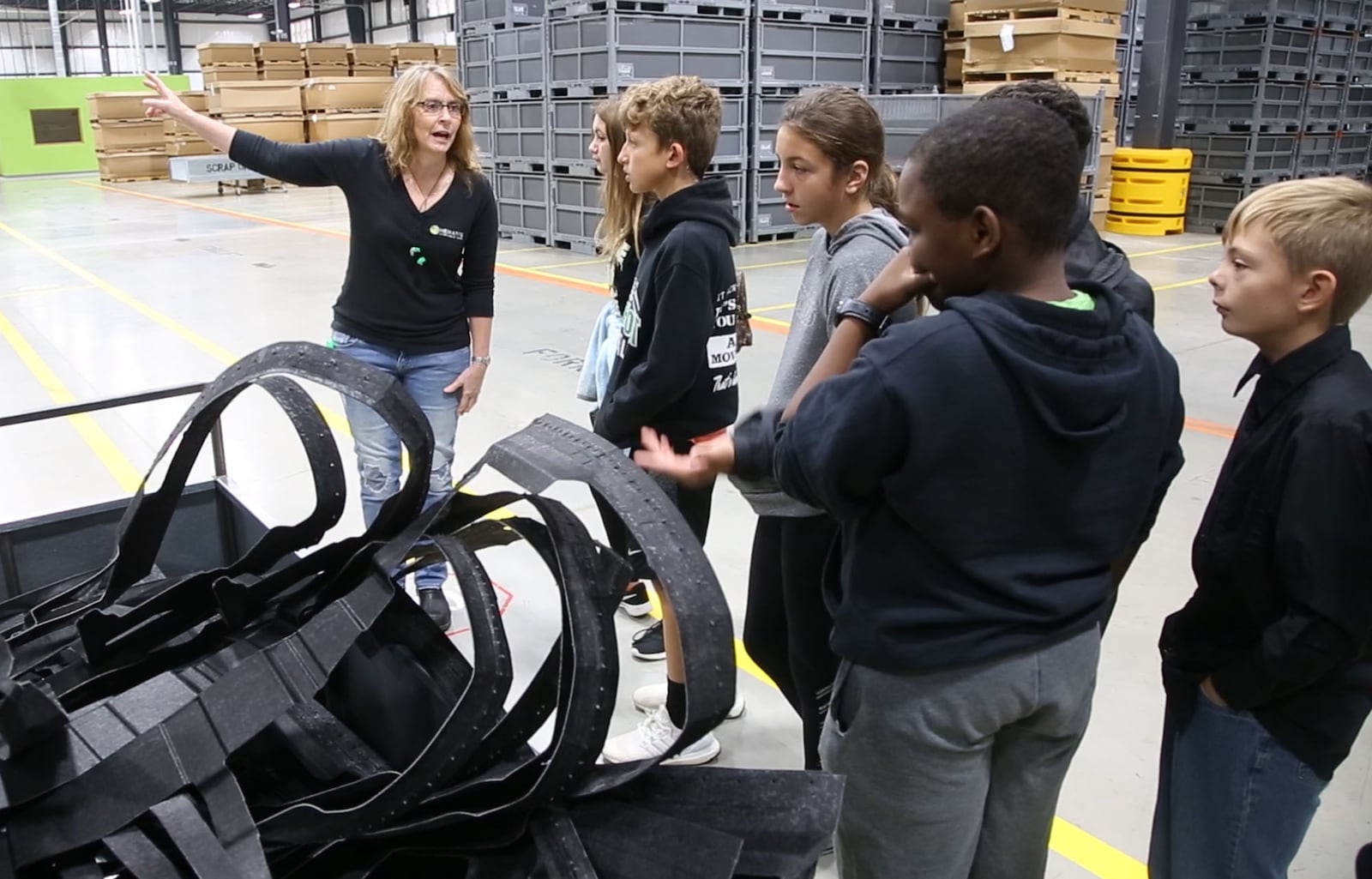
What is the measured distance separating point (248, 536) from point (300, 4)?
3961 cm

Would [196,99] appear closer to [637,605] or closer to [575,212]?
[575,212]

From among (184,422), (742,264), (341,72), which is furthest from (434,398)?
(341,72)

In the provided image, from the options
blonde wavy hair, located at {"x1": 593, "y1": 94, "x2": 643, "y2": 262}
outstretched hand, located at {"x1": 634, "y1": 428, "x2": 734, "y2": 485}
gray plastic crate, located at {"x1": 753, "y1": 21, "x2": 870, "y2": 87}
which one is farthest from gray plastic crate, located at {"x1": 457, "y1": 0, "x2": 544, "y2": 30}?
outstretched hand, located at {"x1": 634, "y1": 428, "x2": 734, "y2": 485}

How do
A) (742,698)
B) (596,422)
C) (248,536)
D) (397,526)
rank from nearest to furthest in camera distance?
(397,526)
(248,536)
(596,422)
(742,698)

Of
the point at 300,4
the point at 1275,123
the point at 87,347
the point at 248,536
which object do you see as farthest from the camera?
the point at 300,4

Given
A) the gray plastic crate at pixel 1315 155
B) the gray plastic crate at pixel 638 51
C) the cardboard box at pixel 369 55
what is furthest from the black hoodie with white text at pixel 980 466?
the cardboard box at pixel 369 55

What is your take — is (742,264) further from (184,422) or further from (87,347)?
(184,422)

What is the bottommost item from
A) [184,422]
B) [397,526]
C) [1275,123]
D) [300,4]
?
[397,526]

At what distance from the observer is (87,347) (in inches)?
281

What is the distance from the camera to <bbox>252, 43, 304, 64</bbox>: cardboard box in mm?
18406

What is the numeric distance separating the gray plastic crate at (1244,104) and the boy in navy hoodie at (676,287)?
1230cm

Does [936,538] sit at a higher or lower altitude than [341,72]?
lower

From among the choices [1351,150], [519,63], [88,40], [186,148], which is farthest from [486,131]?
[88,40]

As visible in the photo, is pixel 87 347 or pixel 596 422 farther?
pixel 87 347
